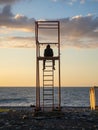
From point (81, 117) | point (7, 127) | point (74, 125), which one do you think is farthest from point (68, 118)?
point (7, 127)

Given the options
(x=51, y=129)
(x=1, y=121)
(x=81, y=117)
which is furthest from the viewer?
(x=81, y=117)

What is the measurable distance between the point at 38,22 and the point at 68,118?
6.09 metres

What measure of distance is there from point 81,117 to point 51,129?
528 centimetres

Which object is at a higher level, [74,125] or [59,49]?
[59,49]

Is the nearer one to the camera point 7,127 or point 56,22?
point 7,127

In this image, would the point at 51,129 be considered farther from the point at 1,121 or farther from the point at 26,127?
the point at 1,121

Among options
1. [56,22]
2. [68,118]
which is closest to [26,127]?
[68,118]

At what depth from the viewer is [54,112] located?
27.2 metres

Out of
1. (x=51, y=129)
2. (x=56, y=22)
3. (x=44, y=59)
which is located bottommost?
(x=51, y=129)

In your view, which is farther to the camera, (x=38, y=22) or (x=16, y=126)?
(x=38, y=22)

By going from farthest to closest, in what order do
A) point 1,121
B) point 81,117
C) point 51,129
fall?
point 81,117
point 1,121
point 51,129

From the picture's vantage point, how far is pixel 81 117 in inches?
1049

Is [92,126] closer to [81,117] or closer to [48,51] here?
[81,117]

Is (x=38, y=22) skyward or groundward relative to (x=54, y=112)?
skyward
